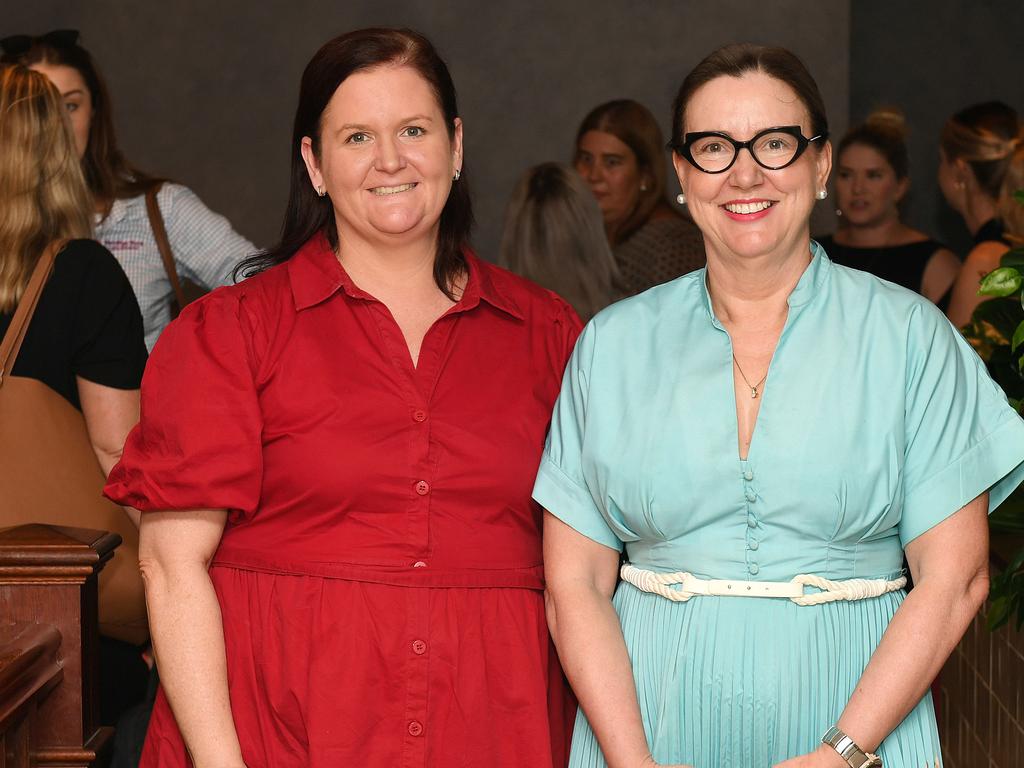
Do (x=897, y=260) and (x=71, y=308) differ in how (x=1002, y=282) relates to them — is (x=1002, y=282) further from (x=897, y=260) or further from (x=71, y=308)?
(x=897, y=260)

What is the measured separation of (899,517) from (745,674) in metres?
0.32

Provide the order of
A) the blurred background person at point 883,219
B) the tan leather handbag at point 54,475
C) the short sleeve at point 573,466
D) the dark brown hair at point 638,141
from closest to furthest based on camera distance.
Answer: the short sleeve at point 573,466
the tan leather handbag at point 54,475
the dark brown hair at point 638,141
the blurred background person at point 883,219

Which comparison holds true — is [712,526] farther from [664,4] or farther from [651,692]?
[664,4]

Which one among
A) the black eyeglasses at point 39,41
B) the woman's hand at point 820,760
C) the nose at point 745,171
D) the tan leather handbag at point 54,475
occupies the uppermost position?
the black eyeglasses at point 39,41

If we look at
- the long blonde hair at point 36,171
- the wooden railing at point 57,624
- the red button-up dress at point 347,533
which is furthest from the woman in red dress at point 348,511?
the long blonde hair at point 36,171

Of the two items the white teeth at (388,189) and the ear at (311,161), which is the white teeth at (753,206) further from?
the ear at (311,161)

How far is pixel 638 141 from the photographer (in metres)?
4.79

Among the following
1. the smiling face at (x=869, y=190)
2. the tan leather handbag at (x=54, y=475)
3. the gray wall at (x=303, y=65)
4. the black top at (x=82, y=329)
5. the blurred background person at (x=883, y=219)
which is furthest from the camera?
the gray wall at (x=303, y=65)

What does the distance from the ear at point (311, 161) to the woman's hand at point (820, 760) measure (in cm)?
122

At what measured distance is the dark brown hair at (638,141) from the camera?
455 centimetres

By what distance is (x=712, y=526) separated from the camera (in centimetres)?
203

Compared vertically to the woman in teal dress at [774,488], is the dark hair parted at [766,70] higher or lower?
higher

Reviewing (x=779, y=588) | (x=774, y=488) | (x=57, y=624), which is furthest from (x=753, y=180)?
(x=57, y=624)

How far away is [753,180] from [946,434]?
0.46m
